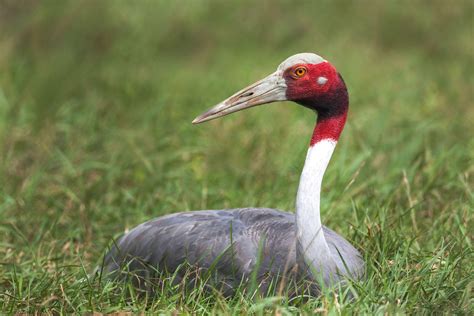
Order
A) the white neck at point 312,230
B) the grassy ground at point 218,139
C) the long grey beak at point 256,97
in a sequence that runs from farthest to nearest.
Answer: the long grey beak at point 256,97, the grassy ground at point 218,139, the white neck at point 312,230

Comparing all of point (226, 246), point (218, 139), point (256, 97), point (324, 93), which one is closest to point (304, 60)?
point (324, 93)

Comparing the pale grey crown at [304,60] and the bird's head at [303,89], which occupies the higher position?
the pale grey crown at [304,60]

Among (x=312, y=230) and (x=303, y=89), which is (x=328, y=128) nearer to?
(x=303, y=89)

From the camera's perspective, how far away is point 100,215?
5809 millimetres

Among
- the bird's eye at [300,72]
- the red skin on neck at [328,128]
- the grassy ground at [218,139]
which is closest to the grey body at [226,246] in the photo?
the grassy ground at [218,139]

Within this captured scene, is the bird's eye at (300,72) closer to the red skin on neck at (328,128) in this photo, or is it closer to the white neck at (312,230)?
the red skin on neck at (328,128)

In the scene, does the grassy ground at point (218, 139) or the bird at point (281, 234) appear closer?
the bird at point (281, 234)

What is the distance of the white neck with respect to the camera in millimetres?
4254

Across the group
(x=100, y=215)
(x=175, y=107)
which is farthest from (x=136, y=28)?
(x=100, y=215)

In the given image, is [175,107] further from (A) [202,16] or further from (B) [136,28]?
(A) [202,16]

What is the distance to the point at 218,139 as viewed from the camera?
6.91m

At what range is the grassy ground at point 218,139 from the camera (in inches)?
174

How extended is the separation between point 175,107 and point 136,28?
221 centimetres

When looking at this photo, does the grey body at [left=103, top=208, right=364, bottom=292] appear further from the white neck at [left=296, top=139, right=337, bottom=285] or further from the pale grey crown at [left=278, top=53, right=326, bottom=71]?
the pale grey crown at [left=278, top=53, right=326, bottom=71]
